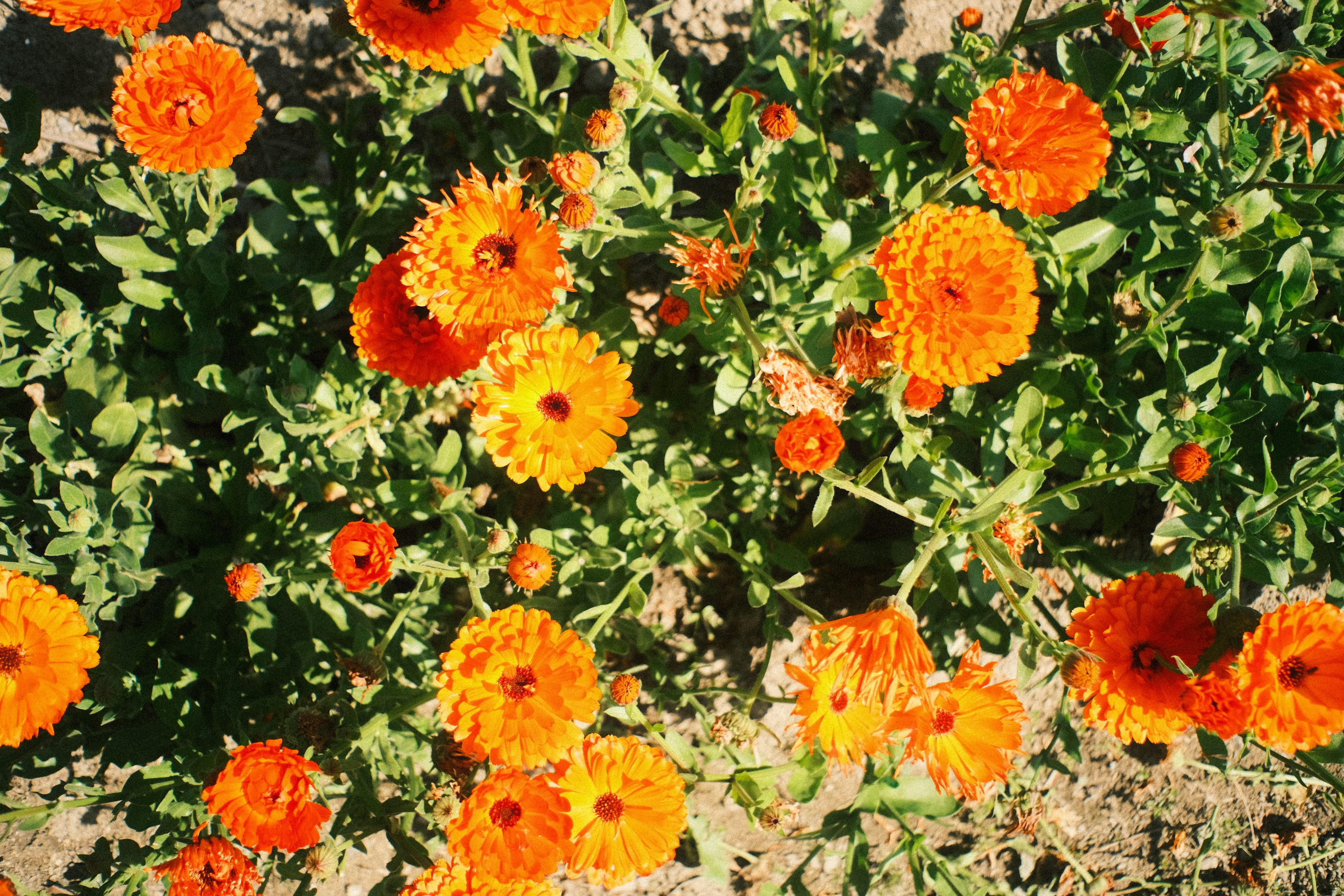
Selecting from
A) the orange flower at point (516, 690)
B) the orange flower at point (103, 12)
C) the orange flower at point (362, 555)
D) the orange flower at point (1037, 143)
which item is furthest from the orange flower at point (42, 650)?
the orange flower at point (1037, 143)

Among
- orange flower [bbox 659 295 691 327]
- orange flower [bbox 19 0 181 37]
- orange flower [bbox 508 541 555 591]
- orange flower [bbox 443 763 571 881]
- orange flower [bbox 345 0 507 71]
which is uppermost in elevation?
orange flower [bbox 19 0 181 37]

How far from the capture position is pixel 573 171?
2.15m

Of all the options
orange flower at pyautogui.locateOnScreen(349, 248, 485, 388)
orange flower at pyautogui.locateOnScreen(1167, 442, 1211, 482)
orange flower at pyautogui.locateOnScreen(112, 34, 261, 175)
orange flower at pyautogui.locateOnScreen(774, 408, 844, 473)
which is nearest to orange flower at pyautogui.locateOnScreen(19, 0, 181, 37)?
orange flower at pyautogui.locateOnScreen(112, 34, 261, 175)

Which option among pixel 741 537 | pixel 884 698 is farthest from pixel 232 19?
pixel 884 698

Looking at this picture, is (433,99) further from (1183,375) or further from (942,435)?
(1183,375)

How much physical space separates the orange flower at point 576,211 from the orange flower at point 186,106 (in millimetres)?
955

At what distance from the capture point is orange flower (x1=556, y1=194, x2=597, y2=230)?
2.19 metres

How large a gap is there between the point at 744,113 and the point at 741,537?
1.62 metres

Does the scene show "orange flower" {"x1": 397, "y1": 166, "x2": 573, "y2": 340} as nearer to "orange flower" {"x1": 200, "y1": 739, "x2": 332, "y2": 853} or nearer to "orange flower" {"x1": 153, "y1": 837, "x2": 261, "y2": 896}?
"orange flower" {"x1": 200, "y1": 739, "x2": 332, "y2": 853}

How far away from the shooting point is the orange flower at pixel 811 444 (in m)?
2.20

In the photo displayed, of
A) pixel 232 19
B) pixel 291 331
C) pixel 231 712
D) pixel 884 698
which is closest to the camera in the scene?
pixel 884 698

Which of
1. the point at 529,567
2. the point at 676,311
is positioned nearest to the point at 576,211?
the point at 676,311

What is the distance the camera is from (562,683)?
2.33 meters

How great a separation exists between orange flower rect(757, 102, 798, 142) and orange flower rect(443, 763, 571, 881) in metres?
1.97
